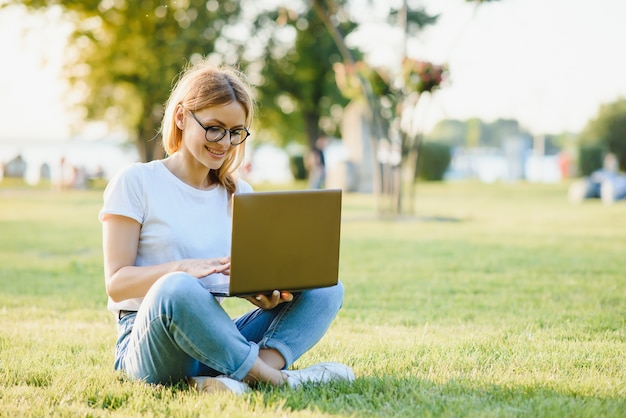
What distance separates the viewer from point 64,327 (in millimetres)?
A: 4531

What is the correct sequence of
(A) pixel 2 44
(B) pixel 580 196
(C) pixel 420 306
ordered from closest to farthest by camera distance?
(C) pixel 420 306
(B) pixel 580 196
(A) pixel 2 44

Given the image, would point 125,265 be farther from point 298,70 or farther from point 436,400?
point 298,70

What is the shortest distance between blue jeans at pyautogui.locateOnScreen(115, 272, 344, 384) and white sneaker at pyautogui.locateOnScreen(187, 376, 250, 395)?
0.11 feet

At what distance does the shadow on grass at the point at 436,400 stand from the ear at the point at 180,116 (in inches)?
43.4

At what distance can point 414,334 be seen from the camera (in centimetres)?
427

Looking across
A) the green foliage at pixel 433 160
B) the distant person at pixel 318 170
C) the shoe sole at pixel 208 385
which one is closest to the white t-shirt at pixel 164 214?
the shoe sole at pixel 208 385

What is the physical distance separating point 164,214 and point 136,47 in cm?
2686

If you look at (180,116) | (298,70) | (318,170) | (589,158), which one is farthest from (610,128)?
(180,116)

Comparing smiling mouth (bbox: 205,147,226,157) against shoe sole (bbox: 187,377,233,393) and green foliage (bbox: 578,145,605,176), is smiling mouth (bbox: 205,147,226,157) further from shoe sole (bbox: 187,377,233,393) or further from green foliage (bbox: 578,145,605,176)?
green foliage (bbox: 578,145,605,176)

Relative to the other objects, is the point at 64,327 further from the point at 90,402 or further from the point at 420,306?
the point at 420,306

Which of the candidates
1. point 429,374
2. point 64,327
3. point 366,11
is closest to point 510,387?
point 429,374

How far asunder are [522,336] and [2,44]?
25.1 m

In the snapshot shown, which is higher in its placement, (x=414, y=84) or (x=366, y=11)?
(x=366, y=11)

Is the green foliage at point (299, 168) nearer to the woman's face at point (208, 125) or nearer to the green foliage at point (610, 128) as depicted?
the green foliage at point (610, 128)
